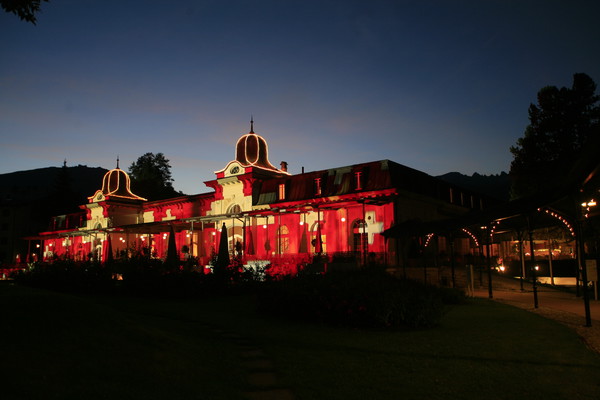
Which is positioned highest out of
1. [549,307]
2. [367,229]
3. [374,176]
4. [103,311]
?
[374,176]

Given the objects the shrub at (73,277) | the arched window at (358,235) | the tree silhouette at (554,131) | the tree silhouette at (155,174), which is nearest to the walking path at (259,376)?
the shrub at (73,277)

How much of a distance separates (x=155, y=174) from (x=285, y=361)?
63.4 m

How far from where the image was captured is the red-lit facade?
28.0 metres

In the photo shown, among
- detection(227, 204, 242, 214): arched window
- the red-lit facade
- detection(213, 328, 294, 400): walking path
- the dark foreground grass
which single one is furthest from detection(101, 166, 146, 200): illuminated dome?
detection(213, 328, 294, 400): walking path

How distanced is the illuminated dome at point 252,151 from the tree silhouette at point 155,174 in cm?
2967

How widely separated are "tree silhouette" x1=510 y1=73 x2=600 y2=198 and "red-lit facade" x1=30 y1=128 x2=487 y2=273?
5.75 metres

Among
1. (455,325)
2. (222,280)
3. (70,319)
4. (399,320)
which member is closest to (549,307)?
(455,325)

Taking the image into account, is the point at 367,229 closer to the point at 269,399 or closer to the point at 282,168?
the point at 282,168

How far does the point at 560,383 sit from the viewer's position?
6250 millimetres

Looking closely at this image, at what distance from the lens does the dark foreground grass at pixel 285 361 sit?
18.7 feet

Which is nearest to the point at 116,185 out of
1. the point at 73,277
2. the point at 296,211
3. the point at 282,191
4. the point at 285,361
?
the point at 282,191

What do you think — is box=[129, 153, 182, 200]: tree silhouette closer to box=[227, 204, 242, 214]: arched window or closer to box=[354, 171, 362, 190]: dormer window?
box=[227, 204, 242, 214]: arched window

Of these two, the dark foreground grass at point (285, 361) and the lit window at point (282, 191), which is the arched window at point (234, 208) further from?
the dark foreground grass at point (285, 361)

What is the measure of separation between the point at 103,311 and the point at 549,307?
42.4 ft
